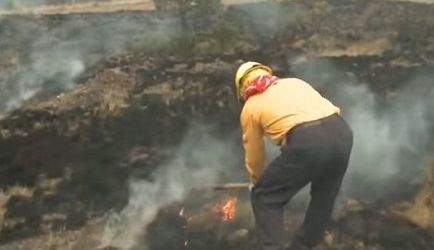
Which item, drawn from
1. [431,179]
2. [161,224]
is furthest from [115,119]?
[431,179]

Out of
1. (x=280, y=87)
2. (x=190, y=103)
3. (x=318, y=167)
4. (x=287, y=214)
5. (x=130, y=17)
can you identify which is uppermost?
(x=280, y=87)

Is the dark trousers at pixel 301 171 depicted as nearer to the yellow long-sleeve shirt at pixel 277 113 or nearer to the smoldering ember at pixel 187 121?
the yellow long-sleeve shirt at pixel 277 113

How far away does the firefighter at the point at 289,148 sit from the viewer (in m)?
5.03

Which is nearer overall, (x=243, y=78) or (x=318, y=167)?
(x=318, y=167)

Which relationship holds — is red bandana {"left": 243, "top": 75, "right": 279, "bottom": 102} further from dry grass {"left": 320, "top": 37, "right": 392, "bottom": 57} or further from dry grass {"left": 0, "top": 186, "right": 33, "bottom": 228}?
dry grass {"left": 320, "top": 37, "right": 392, "bottom": 57}

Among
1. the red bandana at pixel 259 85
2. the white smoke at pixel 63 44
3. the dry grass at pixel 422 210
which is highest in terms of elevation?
the red bandana at pixel 259 85

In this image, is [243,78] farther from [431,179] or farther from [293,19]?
[293,19]

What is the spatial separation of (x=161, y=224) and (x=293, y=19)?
9695mm

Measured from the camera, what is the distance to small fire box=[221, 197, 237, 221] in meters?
6.75

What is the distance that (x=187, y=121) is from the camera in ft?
30.8

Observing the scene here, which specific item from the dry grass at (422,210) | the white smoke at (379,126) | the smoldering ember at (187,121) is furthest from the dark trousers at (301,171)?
the white smoke at (379,126)

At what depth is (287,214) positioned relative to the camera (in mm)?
6816

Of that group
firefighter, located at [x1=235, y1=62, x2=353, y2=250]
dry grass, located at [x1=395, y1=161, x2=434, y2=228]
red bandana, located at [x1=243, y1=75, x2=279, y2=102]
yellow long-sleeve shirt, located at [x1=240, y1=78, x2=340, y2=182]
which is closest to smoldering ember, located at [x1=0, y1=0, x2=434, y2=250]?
dry grass, located at [x1=395, y1=161, x2=434, y2=228]

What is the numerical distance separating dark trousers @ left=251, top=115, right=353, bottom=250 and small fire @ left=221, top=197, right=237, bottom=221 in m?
1.46
